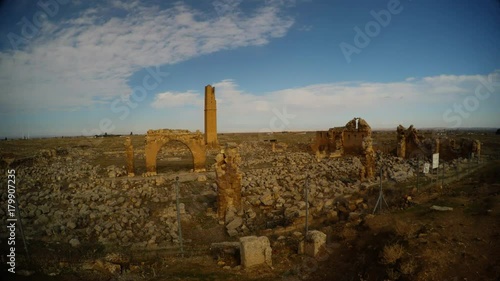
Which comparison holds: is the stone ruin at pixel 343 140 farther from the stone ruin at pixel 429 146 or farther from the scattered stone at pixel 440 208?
the scattered stone at pixel 440 208

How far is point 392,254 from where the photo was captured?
20.8 feet

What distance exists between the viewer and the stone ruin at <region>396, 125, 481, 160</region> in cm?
2703

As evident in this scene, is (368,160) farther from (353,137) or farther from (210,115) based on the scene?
(210,115)

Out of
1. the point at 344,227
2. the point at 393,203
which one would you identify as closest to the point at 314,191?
the point at 393,203

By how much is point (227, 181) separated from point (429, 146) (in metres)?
24.5

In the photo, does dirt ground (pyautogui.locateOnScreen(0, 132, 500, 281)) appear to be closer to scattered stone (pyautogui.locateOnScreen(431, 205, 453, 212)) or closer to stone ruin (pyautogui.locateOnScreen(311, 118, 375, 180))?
scattered stone (pyautogui.locateOnScreen(431, 205, 453, 212))

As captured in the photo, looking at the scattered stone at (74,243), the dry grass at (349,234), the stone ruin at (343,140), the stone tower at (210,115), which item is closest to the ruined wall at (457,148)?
the stone ruin at (343,140)

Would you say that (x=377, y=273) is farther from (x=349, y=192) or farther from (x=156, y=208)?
(x=156, y=208)

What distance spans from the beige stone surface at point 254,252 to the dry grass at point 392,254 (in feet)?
9.25

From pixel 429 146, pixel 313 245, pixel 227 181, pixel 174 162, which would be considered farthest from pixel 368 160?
pixel 174 162

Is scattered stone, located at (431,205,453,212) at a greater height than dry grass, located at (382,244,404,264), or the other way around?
scattered stone, located at (431,205,453,212)

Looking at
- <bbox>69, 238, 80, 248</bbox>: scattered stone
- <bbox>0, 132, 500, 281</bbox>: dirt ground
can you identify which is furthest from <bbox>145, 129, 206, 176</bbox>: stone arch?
<bbox>0, 132, 500, 281</bbox>: dirt ground

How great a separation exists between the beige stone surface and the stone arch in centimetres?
1547

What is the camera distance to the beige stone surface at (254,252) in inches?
290
